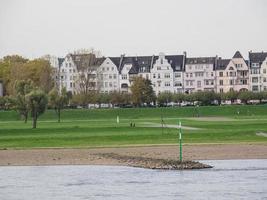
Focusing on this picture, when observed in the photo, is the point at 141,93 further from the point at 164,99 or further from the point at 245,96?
the point at 245,96

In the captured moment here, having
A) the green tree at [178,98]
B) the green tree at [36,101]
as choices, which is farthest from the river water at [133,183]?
the green tree at [178,98]

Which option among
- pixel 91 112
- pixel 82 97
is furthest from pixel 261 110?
pixel 82 97

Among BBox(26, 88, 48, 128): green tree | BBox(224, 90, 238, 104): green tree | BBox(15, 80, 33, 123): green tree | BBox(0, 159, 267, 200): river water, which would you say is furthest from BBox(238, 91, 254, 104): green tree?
BBox(0, 159, 267, 200): river water

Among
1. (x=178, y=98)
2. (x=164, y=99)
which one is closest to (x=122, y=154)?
(x=164, y=99)

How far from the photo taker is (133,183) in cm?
3375

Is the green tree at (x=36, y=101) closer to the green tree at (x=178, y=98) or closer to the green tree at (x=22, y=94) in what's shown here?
the green tree at (x=22, y=94)

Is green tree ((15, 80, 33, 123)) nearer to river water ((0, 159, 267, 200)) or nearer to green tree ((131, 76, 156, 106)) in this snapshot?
river water ((0, 159, 267, 200))

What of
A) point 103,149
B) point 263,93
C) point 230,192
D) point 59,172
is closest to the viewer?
point 230,192

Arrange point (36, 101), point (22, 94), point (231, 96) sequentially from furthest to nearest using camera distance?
1. point (231, 96)
2. point (22, 94)
3. point (36, 101)

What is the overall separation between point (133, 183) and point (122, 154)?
52.3 ft

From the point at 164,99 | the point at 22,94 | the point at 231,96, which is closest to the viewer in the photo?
the point at 22,94

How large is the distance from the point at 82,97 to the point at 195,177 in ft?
482

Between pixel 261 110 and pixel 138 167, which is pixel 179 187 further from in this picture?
pixel 261 110

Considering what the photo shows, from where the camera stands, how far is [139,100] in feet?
590
